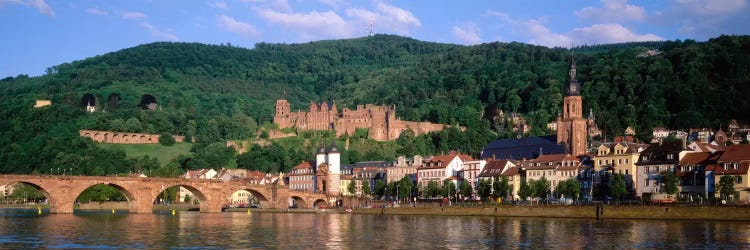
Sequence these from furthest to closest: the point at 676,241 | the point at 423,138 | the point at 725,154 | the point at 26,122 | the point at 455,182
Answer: the point at 26,122 → the point at 423,138 → the point at 455,182 → the point at 725,154 → the point at 676,241

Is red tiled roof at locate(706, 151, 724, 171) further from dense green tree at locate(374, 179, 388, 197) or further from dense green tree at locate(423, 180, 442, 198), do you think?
dense green tree at locate(374, 179, 388, 197)

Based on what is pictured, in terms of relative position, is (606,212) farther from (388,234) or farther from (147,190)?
(147,190)

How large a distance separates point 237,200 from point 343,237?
288ft

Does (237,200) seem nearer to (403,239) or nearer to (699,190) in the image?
(699,190)

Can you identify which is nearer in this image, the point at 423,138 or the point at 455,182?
the point at 455,182

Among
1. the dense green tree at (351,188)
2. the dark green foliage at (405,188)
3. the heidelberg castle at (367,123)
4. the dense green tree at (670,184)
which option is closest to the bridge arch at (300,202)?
the dense green tree at (351,188)

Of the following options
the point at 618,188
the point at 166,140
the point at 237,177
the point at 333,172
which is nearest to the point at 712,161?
the point at 618,188

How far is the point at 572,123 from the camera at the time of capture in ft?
408

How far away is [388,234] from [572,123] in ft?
212

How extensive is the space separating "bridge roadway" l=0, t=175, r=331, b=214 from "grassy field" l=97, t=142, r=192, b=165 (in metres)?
59.1

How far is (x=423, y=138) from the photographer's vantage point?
16888 cm

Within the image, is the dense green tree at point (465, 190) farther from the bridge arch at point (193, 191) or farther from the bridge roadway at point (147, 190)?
the bridge arch at point (193, 191)

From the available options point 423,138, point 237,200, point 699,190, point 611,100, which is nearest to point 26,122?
point 237,200

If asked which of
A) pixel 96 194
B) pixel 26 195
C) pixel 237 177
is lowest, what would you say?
pixel 26 195
